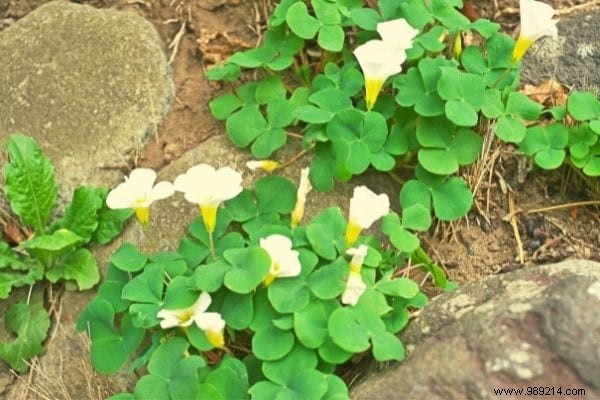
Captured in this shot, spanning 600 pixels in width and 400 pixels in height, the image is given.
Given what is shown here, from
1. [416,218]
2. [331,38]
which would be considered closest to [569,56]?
[331,38]

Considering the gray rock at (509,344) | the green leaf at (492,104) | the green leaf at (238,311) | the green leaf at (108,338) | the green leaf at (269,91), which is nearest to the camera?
the gray rock at (509,344)

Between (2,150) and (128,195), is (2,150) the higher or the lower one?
the lower one

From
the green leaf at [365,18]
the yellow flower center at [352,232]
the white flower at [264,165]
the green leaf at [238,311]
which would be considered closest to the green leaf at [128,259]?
the green leaf at [238,311]

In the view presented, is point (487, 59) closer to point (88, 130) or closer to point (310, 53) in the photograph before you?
point (310, 53)

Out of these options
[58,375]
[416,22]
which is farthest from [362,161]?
[58,375]

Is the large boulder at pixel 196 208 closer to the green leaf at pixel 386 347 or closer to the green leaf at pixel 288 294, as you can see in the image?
the green leaf at pixel 288 294

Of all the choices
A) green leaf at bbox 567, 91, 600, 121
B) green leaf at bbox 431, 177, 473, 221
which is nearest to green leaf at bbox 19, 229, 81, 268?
green leaf at bbox 431, 177, 473, 221
